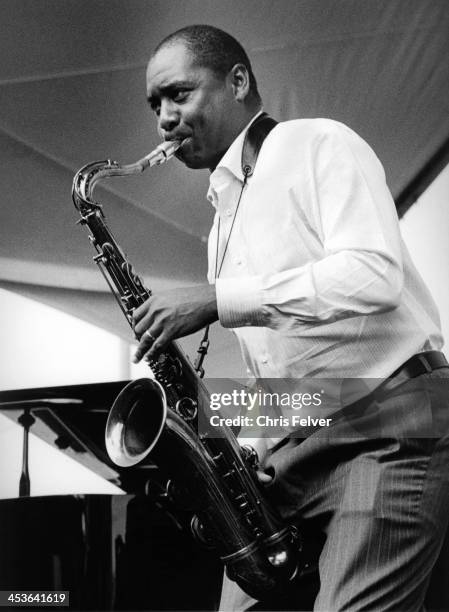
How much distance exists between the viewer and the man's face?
162 cm

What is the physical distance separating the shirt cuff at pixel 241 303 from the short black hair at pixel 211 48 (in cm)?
59

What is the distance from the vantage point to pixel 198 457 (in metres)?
1.54

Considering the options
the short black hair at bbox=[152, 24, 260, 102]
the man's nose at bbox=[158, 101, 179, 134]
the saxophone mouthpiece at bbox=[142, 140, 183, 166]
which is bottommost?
the saxophone mouthpiece at bbox=[142, 140, 183, 166]

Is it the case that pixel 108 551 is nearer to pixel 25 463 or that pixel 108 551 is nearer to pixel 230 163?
pixel 25 463

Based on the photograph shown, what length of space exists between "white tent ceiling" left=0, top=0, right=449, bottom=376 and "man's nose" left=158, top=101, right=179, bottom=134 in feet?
2.04

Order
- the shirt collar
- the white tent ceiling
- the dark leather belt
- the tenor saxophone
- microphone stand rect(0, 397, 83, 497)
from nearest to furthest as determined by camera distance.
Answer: the dark leather belt
the tenor saxophone
the shirt collar
the white tent ceiling
microphone stand rect(0, 397, 83, 497)

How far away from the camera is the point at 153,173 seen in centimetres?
237

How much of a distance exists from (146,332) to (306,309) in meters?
0.28

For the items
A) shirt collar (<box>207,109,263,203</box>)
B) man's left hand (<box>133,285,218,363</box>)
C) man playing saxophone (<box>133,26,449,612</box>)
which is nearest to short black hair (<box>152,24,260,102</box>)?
shirt collar (<box>207,109,263,203</box>)

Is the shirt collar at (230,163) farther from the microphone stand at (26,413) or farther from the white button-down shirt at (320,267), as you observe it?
the microphone stand at (26,413)

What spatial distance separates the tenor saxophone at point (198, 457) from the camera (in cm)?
146

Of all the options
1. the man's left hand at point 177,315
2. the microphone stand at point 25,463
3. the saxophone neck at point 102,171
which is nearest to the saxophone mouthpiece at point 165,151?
the saxophone neck at point 102,171

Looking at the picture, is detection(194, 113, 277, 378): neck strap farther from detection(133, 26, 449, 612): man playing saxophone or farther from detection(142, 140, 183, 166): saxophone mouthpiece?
detection(142, 140, 183, 166): saxophone mouthpiece

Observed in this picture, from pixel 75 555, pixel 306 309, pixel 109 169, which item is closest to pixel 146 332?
pixel 306 309
